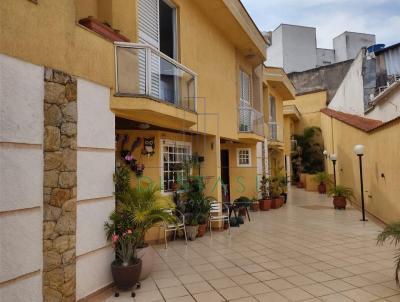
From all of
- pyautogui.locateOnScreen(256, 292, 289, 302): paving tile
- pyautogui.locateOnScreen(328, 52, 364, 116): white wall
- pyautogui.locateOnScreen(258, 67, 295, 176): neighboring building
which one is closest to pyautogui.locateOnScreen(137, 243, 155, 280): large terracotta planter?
pyautogui.locateOnScreen(256, 292, 289, 302): paving tile

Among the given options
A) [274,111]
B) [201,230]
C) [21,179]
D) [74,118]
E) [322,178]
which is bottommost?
[201,230]

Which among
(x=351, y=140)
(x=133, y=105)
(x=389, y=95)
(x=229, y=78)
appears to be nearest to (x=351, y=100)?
(x=351, y=140)

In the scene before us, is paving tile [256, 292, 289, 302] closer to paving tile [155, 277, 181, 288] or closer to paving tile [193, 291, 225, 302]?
paving tile [193, 291, 225, 302]

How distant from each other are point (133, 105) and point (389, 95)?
1143cm

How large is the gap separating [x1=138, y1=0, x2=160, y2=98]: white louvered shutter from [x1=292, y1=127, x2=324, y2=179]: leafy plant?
2057 centimetres

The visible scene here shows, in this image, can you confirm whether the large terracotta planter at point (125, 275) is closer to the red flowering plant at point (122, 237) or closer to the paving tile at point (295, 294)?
the red flowering plant at point (122, 237)

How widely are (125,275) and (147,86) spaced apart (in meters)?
3.36

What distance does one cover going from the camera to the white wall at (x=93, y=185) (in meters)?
4.81

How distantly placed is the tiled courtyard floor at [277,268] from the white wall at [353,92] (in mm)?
9675

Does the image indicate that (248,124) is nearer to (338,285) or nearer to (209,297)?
(338,285)

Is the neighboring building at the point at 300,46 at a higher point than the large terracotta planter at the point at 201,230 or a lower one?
higher

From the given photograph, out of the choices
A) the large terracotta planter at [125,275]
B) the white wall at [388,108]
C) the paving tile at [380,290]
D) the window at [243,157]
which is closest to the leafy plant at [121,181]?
the large terracotta planter at [125,275]

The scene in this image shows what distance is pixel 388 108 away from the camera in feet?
43.1

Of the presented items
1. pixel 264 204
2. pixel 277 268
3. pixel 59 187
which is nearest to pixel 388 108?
pixel 264 204
